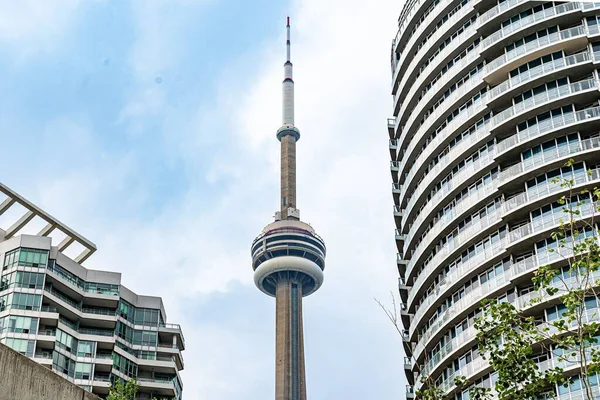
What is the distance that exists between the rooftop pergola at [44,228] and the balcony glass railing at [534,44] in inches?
1783

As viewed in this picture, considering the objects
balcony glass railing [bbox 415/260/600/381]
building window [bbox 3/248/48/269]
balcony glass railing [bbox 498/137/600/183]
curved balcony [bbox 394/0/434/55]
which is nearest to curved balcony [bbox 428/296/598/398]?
balcony glass railing [bbox 415/260/600/381]

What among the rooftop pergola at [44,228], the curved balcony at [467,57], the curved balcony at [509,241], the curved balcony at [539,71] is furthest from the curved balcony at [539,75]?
the rooftop pergola at [44,228]

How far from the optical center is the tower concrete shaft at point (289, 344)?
175375mm

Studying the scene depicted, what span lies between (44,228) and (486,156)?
4683cm

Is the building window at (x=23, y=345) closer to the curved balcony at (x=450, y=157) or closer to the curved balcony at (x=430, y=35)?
the curved balcony at (x=450, y=157)

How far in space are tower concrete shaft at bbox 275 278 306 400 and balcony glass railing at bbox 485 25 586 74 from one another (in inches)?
4411

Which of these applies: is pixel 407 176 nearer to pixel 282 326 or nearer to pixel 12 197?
pixel 12 197

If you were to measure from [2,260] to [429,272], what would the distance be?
42.7 metres

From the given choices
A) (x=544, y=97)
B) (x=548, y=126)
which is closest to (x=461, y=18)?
(x=544, y=97)

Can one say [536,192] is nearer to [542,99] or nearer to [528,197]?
[528,197]

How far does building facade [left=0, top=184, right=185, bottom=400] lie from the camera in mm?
87250

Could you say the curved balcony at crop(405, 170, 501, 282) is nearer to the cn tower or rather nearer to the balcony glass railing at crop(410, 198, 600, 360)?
the balcony glass railing at crop(410, 198, 600, 360)

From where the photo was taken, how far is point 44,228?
9325cm

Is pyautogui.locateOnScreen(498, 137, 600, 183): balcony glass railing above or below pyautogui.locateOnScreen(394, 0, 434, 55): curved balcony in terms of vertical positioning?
below
